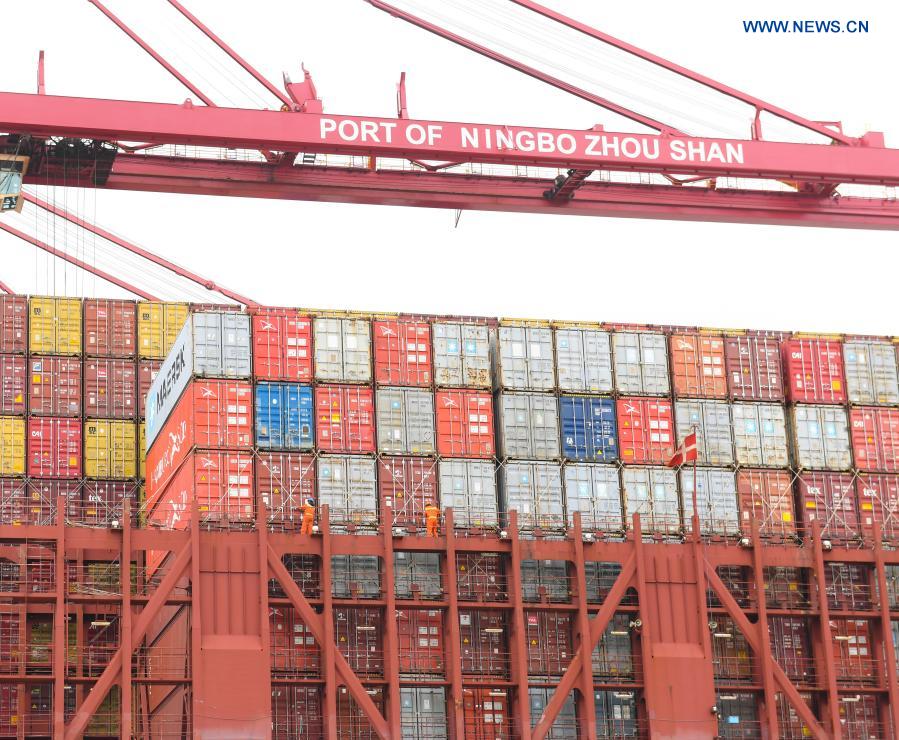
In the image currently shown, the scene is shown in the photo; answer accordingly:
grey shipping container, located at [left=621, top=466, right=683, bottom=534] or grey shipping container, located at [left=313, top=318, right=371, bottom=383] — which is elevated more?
grey shipping container, located at [left=313, top=318, right=371, bottom=383]

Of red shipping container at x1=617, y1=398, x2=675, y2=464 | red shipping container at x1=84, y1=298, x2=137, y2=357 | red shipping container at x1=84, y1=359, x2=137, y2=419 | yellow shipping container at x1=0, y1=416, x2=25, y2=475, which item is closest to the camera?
red shipping container at x1=617, y1=398, x2=675, y2=464

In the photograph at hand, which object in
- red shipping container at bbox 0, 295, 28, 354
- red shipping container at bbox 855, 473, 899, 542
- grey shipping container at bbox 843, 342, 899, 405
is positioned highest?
red shipping container at bbox 0, 295, 28, 354

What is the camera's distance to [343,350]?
5288 cm

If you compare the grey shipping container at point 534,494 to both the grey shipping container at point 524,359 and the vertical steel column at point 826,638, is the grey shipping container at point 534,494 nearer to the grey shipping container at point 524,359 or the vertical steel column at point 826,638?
the grey shipping container at point 524,359

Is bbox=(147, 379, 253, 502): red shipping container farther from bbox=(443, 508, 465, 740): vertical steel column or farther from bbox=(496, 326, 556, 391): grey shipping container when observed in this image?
bbox=(496, 326, 556, 391): grey shipping container

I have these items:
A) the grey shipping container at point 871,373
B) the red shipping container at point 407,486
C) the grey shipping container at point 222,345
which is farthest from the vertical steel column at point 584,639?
the grey shipping container at point 871,373

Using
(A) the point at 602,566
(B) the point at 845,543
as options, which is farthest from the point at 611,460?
(B) the point at 845,543

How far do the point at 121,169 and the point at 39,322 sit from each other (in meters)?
7.66

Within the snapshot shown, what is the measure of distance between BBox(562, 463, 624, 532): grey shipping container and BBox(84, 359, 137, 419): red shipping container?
1569 cm

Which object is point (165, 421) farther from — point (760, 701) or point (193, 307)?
point (760, 701)

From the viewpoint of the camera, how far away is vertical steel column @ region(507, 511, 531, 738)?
48594mm

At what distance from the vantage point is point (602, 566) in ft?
172

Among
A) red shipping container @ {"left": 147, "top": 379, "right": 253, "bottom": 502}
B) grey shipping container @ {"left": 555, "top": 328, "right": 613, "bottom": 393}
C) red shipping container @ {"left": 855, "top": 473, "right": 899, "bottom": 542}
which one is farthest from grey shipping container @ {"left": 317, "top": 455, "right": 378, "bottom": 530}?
red shipping container @ {"left": 855, "top": 473, "right": 899, "bottom": 542}

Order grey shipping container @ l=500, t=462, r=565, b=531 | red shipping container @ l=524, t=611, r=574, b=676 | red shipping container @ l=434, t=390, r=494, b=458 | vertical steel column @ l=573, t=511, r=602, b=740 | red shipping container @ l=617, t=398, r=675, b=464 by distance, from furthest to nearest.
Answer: red shipping container @ l=617, t=398, r=675, b=464 → red shipping container @ l=434, t=390, r=494, b=458 → grey shipping container @ l=500, t=462, r=565, b=531 → red shipping container @ l=524, t=611, r=574, b=676 → vertical steel column @ l=573, t=511, r=602, b=740
